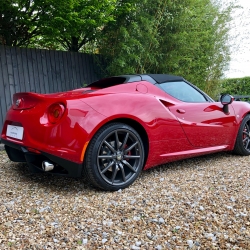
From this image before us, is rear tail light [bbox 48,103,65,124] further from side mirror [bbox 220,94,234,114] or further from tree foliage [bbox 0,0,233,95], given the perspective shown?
tree foliage [bbox 0,0,233,95]

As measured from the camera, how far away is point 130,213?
1.81m

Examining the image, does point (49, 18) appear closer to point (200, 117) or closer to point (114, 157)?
point (200, 117)

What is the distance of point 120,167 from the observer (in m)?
2.20

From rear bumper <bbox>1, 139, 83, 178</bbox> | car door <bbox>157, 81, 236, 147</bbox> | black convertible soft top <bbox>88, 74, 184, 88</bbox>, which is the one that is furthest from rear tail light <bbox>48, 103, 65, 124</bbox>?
car door <bbox>157, 81, 236, 147</bbox>

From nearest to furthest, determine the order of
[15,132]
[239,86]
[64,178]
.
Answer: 1. [15,132]
2. [64,178]
3. [239,86]

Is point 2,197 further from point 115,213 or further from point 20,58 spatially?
point 20,58

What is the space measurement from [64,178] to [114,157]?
0.64 m

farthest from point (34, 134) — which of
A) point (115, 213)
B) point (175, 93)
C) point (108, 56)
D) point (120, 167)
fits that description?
point (108, 56)

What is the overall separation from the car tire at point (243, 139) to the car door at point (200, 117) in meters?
0.19

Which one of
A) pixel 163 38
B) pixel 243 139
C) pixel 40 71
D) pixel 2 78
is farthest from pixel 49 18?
pixel 243 139

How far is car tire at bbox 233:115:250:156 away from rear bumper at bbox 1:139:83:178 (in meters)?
2.21

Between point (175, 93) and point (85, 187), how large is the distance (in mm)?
1306

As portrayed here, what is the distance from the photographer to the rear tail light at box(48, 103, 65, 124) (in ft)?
6.62

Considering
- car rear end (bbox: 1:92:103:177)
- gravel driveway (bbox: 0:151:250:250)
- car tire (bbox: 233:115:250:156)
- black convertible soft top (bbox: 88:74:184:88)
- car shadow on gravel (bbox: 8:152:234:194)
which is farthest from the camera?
car tire (bbox: 233:115:250:156)
